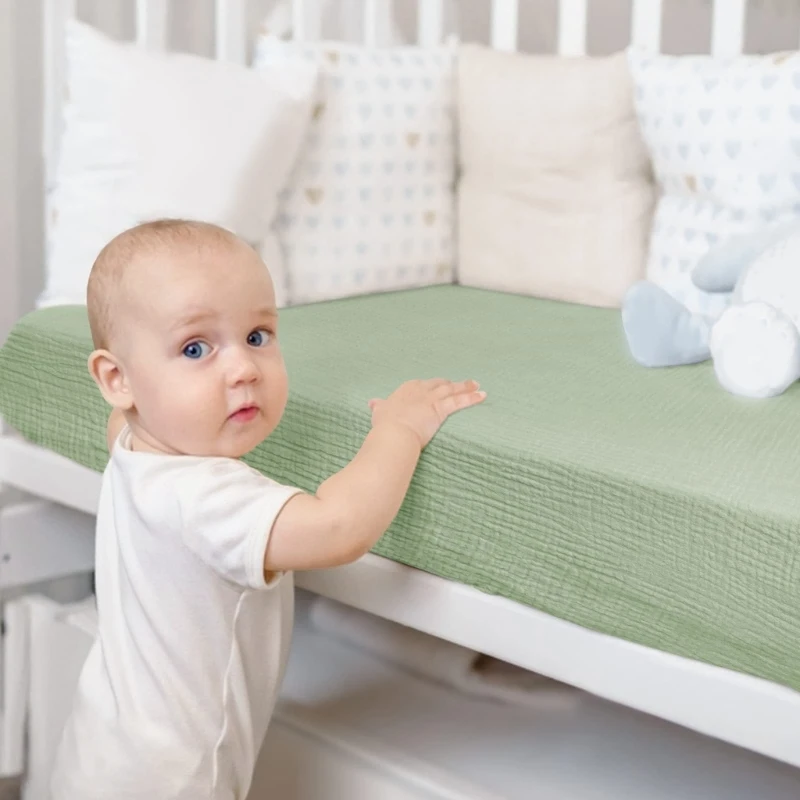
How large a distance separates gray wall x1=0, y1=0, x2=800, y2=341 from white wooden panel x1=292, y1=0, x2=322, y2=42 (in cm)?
13

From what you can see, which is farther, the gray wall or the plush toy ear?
the gray wall

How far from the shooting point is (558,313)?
1.45 metres

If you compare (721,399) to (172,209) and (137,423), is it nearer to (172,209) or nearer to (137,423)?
(137,423)

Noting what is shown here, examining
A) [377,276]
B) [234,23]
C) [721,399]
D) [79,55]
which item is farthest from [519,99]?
[721,399]

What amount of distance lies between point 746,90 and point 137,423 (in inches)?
32.9

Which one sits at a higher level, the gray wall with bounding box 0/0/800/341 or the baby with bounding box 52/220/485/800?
the gray wall with bounding box 0/0/800/341

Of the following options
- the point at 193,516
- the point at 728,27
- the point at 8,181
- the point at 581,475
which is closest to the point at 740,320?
the point at 581,475

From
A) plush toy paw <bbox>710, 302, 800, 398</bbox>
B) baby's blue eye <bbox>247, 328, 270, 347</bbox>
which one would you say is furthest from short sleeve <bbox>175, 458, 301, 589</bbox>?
plush toy paw <bbox>710, 302, 800, 398</bbox>

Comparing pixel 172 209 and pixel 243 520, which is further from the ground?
pixel 172 209

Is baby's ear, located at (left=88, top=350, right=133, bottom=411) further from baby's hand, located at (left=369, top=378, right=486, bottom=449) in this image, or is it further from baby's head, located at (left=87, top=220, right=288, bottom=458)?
baby's hand, located at (left=369, top=378, right=486, bottom=449)

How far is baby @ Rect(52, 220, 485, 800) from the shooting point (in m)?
0.84

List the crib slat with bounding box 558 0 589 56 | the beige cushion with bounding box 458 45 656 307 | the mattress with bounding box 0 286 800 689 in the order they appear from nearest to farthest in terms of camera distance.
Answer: the mattress with bounding box 0 286 800 689
the beige cushion with bounding box 458 45 656 307
the crib slat with bounding box 558 0 589 56

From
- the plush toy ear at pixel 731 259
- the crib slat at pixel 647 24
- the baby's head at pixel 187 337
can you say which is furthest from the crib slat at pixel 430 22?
the baby's head at pixel 187 337

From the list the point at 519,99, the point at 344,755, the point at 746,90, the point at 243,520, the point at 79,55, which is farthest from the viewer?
the point at 519,99
